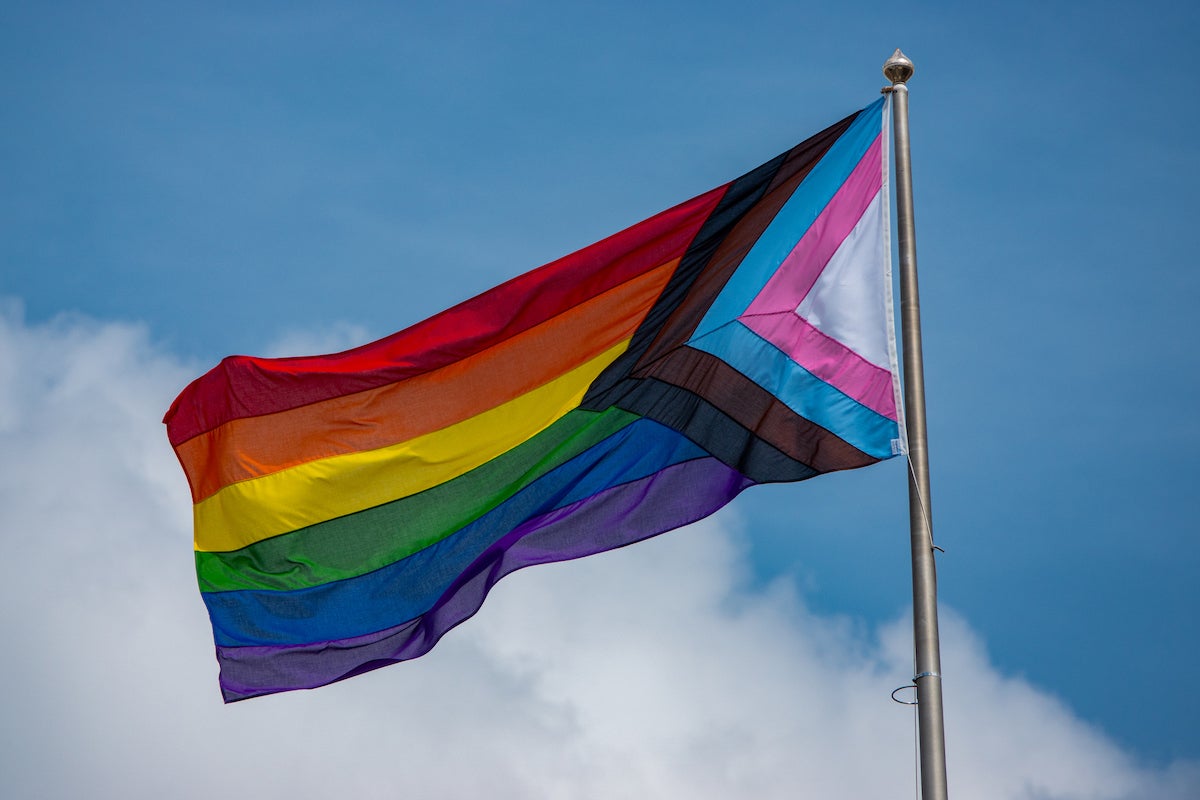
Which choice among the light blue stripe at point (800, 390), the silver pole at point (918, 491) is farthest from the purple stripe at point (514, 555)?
the silver pole at point (918, 491)

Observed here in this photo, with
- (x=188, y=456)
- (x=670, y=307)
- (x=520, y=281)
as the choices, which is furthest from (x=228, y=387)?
(x=670, y=307)

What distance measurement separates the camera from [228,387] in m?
17.7

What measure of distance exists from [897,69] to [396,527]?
22.9ft

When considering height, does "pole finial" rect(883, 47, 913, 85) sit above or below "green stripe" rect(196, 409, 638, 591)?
above

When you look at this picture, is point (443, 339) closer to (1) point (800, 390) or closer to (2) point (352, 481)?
(2) point (352, 481)

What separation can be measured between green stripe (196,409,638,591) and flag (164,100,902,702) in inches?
→ 0.9

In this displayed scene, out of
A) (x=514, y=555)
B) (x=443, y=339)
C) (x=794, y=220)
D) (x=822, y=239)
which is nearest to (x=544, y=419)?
(x=514, y=555)

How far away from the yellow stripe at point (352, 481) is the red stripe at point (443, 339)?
75 cm

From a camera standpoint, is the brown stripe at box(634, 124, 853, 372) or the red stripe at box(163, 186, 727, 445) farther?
the red stripe at box(163, 186, 727, 445)

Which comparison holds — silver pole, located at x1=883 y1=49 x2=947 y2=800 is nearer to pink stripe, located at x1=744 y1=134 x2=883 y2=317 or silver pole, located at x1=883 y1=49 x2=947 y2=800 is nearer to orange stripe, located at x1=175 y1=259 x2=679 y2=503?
pink stripe, located at x1=744 y1=134 x2=883 y2=317

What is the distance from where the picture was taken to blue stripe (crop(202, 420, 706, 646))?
16.0 m

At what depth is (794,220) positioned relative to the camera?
1510 cm

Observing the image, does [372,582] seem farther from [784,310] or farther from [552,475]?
[784,310]

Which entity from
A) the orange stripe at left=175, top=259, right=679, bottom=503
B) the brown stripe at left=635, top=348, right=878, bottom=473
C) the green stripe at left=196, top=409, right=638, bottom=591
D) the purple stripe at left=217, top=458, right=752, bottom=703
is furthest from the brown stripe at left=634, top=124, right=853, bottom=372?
the purple stripe at left=217, top=458, right=752, bottom=703
